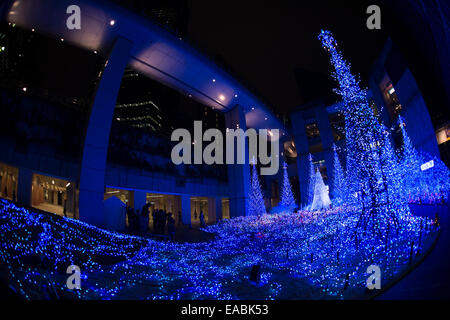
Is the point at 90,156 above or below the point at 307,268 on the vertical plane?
above

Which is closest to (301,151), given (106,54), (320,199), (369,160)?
(320,199)

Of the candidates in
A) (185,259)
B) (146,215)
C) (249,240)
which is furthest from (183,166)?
(185,259)

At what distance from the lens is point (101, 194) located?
525 inches

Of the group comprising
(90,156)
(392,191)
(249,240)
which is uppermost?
(90,156)

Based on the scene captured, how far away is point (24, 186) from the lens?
12.6 metres

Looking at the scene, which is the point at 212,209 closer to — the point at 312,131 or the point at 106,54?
the point at 106,54

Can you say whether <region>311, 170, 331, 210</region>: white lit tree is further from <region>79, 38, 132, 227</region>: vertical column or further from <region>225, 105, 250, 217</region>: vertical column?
<region>79, 38, 132, 227</region>: vertical column

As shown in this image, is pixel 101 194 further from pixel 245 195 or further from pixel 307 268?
pixel 245 195

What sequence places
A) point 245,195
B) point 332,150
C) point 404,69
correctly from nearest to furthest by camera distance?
point 404,69 → point 245,195 → point 332,150

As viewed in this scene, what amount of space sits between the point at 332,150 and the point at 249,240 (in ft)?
85.8

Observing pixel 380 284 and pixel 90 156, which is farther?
pixel 90 156

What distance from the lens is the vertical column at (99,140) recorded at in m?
12.7

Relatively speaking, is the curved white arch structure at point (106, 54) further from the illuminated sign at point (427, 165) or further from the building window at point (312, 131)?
the illuminated sign at point (427, 165)
